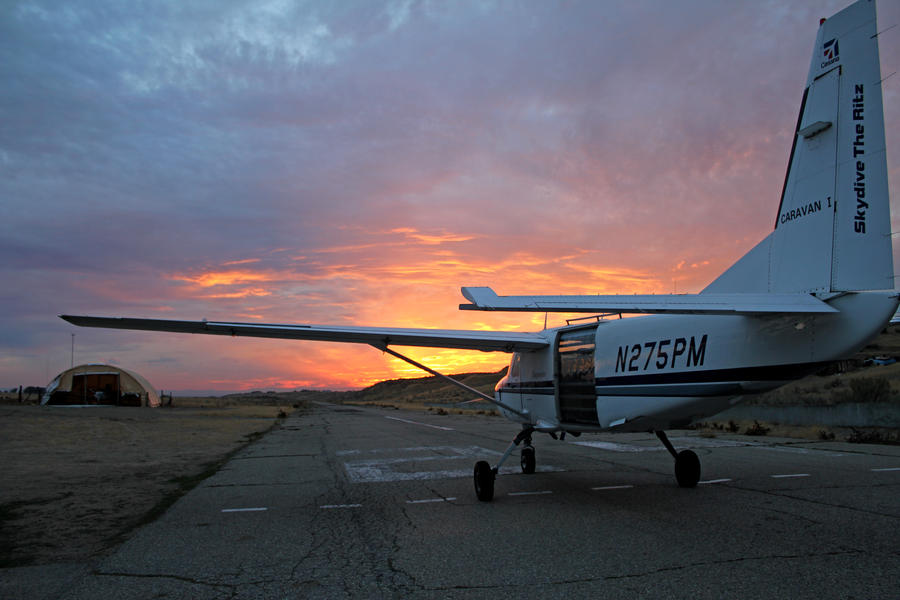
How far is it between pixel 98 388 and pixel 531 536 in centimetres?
4849

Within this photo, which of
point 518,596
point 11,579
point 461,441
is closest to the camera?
point 518,596

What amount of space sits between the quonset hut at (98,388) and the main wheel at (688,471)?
148 ft

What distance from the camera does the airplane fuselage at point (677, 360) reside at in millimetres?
5773

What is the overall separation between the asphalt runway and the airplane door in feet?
4.18

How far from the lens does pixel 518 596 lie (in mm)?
4496

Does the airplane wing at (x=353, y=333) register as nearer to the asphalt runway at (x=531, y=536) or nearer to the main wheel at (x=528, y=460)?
the main wheel at (x=528, y=460)

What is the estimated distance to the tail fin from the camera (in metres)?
5.68

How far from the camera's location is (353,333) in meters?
9.95

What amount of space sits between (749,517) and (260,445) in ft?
53.3

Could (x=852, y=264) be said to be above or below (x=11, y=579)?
above

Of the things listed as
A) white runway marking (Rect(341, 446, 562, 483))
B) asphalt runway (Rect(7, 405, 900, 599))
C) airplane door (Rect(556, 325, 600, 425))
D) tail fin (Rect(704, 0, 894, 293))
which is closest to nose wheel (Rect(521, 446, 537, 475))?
asphalt runway (Rect(7, 405, 900, 599))

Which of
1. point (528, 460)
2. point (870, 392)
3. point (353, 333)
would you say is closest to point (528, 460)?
point (528, 460)

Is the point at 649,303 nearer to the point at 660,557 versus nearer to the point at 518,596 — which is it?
the point at 660,557

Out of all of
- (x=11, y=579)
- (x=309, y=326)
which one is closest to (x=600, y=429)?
(x=309, y=326)
